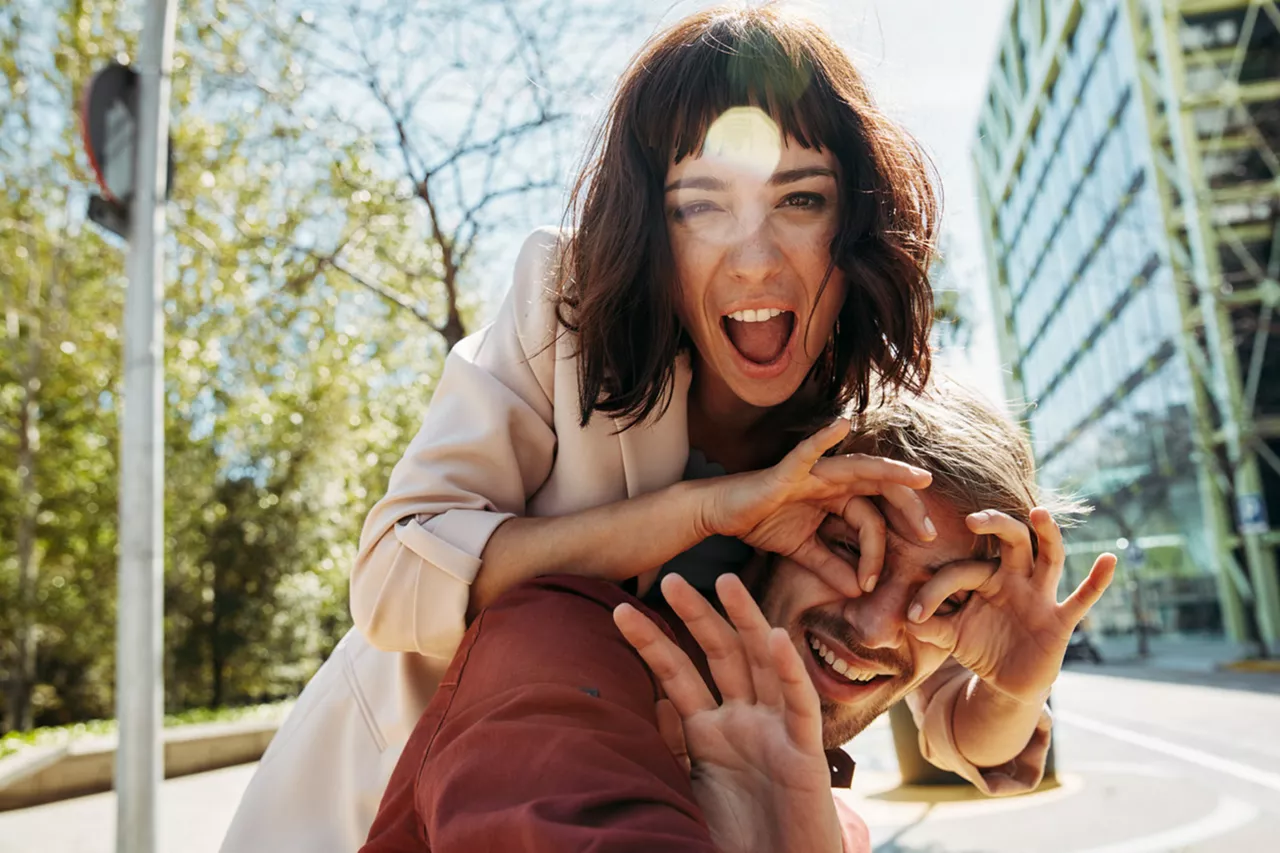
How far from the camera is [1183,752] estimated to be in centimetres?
748

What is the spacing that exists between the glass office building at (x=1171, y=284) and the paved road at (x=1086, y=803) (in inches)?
448

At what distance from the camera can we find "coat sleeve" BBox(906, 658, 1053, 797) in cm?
198

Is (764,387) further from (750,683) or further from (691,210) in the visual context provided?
(750,683)

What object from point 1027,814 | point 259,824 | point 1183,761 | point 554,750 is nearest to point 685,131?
point 554,750

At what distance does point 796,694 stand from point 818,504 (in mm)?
501

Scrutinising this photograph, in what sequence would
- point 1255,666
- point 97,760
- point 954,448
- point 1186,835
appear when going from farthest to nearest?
point 1255,666 → point 97,760 → point 1186,835 → point 954,448

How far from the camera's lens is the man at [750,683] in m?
1.00

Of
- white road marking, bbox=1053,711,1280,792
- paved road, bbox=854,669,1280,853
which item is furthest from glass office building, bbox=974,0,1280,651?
paved road, bbox=854,669,1280,853

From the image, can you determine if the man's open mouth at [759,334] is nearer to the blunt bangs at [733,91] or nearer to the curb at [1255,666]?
the blunt bangs at [733,91]

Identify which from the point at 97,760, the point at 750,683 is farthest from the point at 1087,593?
the point at 97,760

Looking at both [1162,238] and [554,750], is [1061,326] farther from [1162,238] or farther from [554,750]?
[554,750]

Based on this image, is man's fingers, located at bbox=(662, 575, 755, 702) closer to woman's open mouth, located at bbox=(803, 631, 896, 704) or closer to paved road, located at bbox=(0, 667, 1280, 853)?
woman's open mouth, located at bbox=(803, 631, 896, 704)

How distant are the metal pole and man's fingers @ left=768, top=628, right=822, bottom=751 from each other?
148 inches

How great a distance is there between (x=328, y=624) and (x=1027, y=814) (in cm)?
Result: 1594
